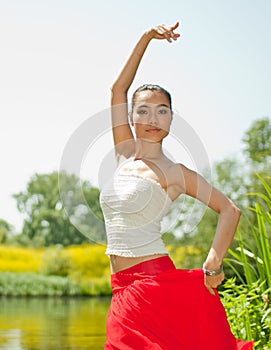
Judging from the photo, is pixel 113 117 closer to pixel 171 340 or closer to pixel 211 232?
pixel 171 340

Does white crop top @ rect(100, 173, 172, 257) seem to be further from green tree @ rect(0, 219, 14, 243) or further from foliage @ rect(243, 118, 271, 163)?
green tree @ rect(0, 219, 14, 243)

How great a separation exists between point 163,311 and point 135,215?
0.30 meters

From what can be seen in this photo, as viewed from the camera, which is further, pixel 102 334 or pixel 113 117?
pixel 102 334

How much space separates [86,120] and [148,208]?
0.38m

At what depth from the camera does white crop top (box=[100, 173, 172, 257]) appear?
236 cm

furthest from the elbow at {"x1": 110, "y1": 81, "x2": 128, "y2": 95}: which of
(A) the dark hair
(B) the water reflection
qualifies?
(B) the water reflection

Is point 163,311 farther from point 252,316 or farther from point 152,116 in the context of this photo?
point 252,316

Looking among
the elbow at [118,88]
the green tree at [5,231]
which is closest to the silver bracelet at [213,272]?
the elbow at [118,88]

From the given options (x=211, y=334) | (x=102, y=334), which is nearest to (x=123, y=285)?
(x=211, y=334)

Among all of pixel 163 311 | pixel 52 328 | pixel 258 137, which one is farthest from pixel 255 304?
pixel 258 137

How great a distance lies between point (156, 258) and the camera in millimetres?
2375

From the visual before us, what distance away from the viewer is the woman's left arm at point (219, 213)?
2.29m

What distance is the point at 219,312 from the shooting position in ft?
7.88

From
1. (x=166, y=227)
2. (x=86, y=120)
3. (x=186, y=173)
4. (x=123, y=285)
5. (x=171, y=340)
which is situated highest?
(x=86, y=120)
